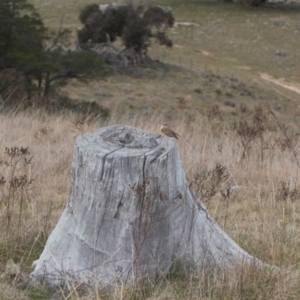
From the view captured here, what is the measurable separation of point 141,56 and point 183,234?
78.4 feet

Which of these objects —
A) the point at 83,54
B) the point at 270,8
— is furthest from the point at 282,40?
the point at 83,54

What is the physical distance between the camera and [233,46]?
3131cm

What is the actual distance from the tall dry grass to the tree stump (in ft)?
0.32

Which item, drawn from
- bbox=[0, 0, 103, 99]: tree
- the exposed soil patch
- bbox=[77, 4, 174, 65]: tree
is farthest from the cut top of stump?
bbox=[77, 4, 174, 65]: tree

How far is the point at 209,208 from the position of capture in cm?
427

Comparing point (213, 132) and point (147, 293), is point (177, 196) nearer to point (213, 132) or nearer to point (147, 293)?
point (147, 293)

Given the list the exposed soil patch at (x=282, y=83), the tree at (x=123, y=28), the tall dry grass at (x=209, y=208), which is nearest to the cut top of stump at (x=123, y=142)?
the tall dry grass at (x=209, y=208)

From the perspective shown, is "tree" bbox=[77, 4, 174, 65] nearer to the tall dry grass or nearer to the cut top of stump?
the tall dry grass

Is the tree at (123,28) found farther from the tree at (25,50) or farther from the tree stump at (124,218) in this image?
the tree stump at (124,218)

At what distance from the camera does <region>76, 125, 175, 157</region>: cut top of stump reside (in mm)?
2744

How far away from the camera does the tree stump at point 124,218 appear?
2701 mm

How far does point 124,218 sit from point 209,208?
5.33 ft

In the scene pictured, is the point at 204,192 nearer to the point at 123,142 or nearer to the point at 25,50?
the point at 123,142

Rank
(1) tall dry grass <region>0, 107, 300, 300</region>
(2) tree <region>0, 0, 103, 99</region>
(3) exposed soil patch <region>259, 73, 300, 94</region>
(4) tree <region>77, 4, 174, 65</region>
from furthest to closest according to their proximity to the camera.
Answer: (4) tree <region>77, 4, 174, 65</region> < (3) exposed soil patch <region>259, 73, 300, 94</region> < (2) tree <region>0, 0, 103, 99</region> < (1) tall dry grass <region>0, 107, 300, 300</region>
